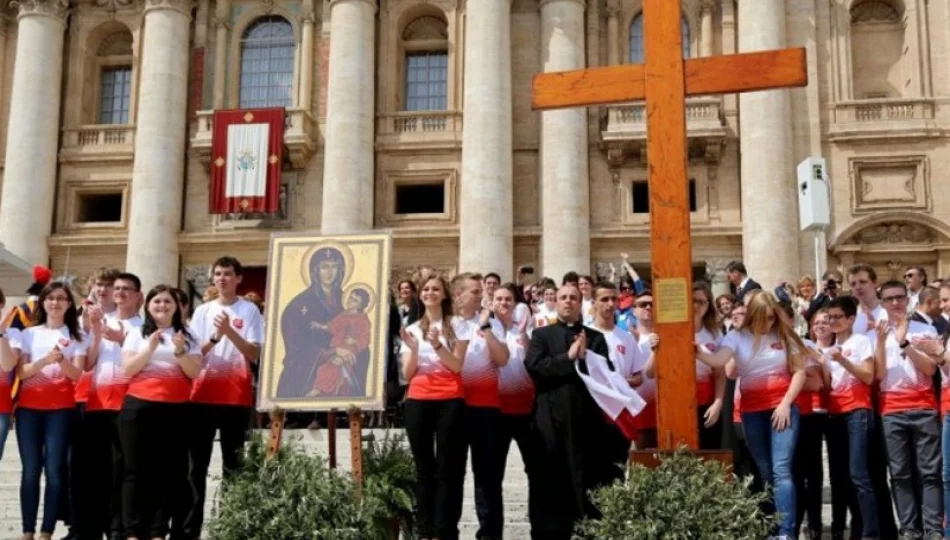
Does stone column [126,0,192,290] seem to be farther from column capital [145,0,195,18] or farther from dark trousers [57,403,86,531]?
dark trousers [57,403,86,531]

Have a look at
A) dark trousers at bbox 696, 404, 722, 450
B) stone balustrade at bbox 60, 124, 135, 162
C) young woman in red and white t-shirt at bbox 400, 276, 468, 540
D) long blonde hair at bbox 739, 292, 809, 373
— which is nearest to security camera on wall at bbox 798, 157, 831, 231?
dark trousers at bbox 696, 404, 722, 450

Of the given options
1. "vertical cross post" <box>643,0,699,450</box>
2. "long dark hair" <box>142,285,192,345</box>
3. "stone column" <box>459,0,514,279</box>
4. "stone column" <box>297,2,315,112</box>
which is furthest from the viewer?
"stone column" <box>297,2,315,112</box>

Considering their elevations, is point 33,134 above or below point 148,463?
above

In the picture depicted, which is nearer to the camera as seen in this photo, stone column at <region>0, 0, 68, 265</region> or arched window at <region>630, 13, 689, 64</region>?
stone column at <region>0, 0, 68, 265</region>

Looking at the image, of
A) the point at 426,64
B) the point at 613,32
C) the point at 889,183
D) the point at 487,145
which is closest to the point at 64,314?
the point at 487,145

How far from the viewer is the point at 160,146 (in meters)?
28.0

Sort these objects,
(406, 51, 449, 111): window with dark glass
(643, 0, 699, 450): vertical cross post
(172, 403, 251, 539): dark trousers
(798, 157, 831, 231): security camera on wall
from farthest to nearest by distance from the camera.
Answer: (406, 51, 449, 111): window with dark glass < (798, 157, 831, 231): security camera on wall < (172, 403, 251, 539): dark trousers < (643, 0, 699, 450): vertical cross post

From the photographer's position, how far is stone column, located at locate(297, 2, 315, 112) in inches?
1126

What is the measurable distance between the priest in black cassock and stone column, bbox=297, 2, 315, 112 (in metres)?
21.6

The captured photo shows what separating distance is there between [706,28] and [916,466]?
21.1 m

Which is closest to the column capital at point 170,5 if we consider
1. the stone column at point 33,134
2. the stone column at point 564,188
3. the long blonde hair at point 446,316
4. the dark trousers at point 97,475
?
the stone column at point 33,134

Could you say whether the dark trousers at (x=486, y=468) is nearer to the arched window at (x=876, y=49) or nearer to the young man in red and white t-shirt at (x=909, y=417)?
the young man in red and white t-shirt at (x=909, y=417)

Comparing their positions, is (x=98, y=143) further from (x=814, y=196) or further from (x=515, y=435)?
(x=515, y=435)

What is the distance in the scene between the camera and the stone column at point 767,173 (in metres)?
25.5
